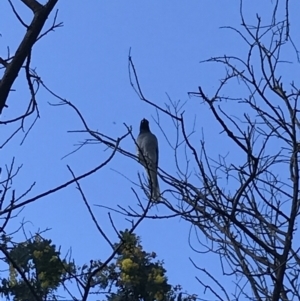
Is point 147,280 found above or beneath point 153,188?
above

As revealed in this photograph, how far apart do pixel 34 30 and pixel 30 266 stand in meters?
1.55

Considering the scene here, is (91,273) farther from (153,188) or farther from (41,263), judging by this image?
(41,263)

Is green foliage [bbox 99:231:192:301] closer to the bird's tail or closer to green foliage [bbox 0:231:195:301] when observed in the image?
green foliage [bbox 0:231:195:301]

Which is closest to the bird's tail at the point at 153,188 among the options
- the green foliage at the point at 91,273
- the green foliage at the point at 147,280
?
the green foliage at the point at 91,273

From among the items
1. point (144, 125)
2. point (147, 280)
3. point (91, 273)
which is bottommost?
point (91, 273)

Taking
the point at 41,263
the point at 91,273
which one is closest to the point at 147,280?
the point at 41,263

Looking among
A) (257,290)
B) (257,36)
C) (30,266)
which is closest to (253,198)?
(257,290)

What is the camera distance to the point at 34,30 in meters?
1.49

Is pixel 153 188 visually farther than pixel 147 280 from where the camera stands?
No

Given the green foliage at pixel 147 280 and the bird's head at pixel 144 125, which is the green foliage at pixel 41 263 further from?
the bird's head at pixel 144 125

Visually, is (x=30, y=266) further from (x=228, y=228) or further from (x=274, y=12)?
(x=274, y=12)

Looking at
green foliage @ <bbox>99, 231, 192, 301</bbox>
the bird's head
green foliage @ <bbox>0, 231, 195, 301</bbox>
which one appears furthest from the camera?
the bird's head

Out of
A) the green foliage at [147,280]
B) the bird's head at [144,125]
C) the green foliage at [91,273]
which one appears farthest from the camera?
the bird's head at [144,125]

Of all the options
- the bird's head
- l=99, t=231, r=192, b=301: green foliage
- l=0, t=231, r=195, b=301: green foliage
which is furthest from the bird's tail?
the bird's head
